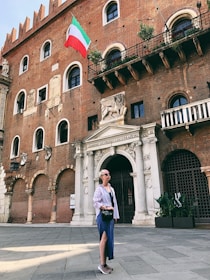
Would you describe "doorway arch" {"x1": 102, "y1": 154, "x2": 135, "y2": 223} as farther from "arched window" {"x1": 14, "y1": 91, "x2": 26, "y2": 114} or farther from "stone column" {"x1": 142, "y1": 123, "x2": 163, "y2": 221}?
"arched window" {"x1": 14, "y1": 91, "x2": 26, "y2": 114}

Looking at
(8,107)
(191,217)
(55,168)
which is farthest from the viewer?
(8,107)

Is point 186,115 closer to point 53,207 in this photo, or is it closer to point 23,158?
point 53,207

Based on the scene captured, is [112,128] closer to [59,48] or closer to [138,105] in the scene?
[138,105]

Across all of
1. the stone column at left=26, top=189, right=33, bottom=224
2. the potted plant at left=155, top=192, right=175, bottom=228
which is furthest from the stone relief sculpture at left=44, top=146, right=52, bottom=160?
the potted plant at left=155, top=192, right=175, bottom=228

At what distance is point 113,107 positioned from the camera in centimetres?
1473

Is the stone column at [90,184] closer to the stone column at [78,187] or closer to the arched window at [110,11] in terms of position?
the stone column at [78,187]

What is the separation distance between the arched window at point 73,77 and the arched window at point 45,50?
4.22 meters

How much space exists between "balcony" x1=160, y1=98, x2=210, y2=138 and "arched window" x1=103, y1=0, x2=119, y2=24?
944 centimetres

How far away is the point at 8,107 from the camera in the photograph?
75.3 ft

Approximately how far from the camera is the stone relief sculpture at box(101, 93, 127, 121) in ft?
46.9

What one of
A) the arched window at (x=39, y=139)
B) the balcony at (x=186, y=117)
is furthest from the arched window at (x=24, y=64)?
the balcony at (x=186, y=117)

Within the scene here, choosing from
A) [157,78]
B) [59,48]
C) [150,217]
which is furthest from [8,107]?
[150,217]

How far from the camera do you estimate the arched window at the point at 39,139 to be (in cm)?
1892

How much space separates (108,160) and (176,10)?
9.64 metres
